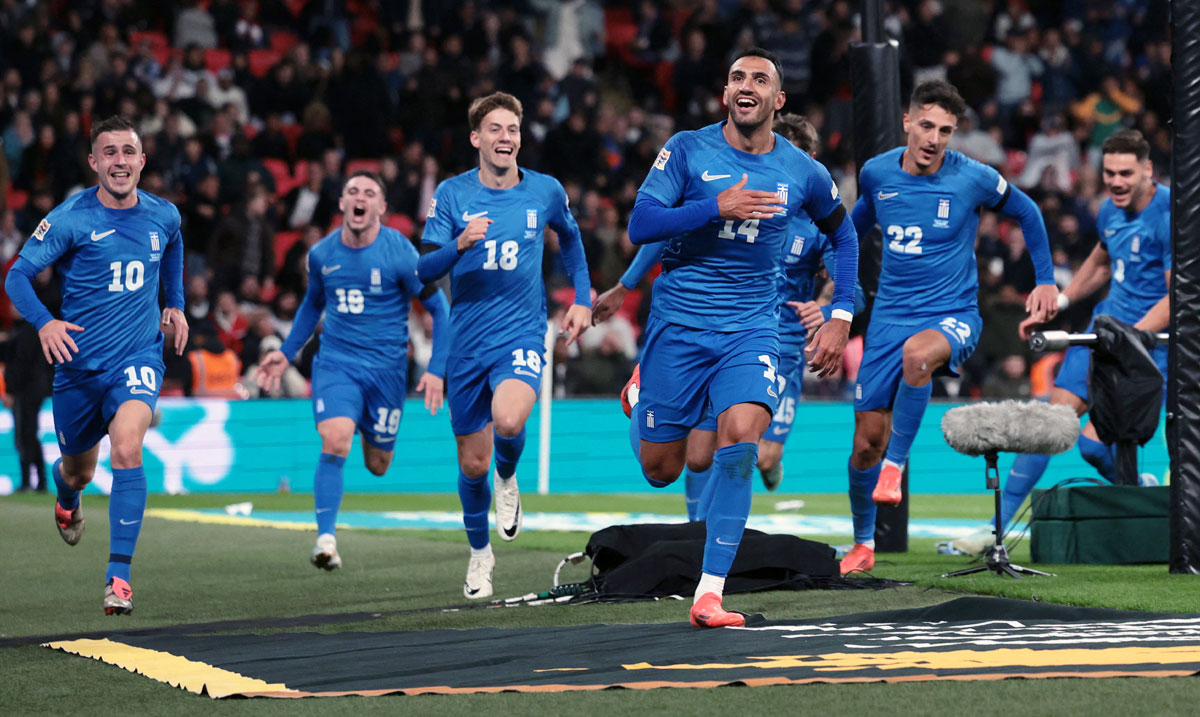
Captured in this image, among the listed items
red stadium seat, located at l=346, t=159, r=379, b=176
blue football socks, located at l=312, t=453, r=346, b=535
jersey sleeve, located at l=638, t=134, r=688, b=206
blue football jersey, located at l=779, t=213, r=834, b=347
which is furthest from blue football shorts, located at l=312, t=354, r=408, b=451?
red stadium seat, located at l=346, t=159, r=379, b=176

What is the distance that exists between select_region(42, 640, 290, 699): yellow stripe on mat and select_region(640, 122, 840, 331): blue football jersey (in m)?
2.59

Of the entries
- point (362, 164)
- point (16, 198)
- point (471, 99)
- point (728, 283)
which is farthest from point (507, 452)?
point (471, 99)

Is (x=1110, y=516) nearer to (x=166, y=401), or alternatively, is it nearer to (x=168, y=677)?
(x=168, y=677)

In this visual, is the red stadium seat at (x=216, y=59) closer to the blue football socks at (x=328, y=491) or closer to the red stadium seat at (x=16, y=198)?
the red stadium seat at (x=16, y=198)

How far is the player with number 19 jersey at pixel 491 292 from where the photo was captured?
8.54 meters

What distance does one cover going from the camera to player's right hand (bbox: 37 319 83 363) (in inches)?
296

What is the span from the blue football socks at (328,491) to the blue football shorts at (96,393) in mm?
1637

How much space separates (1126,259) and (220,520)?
7865 mm

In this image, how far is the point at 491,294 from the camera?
339 inches

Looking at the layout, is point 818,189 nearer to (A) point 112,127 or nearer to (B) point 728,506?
(B) point 728,506

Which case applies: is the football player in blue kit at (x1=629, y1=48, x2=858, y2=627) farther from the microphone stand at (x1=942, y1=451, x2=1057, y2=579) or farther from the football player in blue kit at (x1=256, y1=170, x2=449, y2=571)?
the football player in blue kit at (x1=256, y1=170, x2=449, y2=571)

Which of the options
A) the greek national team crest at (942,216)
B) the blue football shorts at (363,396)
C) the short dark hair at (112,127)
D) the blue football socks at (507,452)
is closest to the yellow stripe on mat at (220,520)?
the blue football shorts at (363,396)

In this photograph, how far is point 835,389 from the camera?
1800 centimetres

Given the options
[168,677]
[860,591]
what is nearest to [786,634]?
[860,591]
